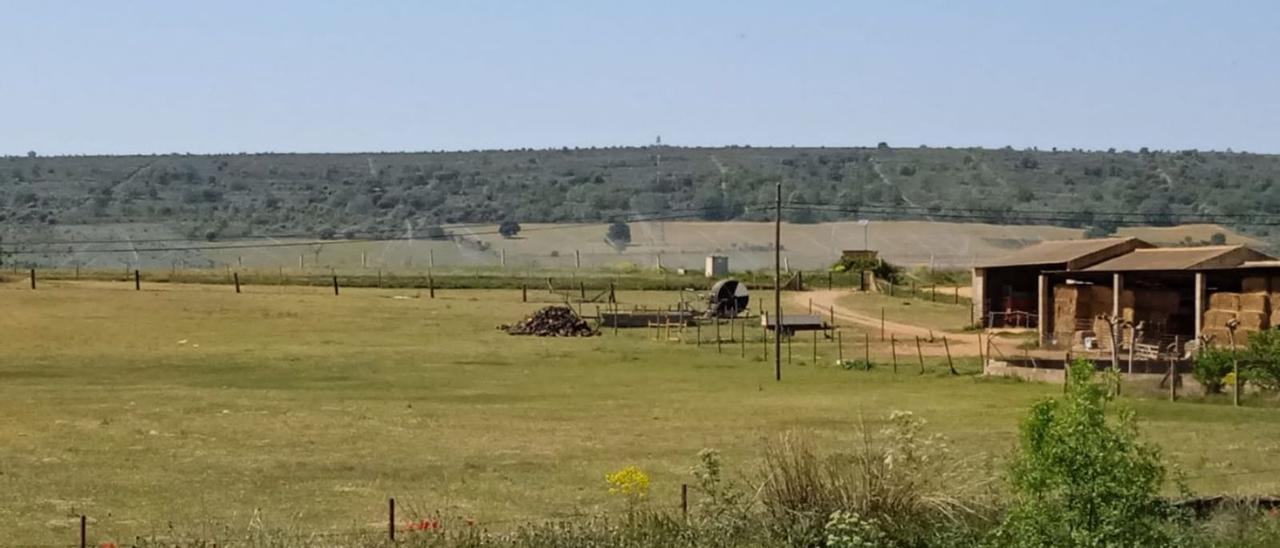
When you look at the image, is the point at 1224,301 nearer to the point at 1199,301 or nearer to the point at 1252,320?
the point at 1199,301

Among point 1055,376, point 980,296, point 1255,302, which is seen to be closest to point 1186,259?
point 1255,302

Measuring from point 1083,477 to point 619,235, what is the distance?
158 metres

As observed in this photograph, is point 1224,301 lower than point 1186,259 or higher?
lower

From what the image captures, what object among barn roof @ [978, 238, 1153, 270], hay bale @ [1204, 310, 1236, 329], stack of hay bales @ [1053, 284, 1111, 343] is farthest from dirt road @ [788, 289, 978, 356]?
hay bale @ [1204, 310, 1236, 329]

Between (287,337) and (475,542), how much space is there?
51.9 meters

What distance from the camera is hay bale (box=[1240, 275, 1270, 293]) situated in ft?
178

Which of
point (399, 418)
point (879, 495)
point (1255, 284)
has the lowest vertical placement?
point (399, 418)

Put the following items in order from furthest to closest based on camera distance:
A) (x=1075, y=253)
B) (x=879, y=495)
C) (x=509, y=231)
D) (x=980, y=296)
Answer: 1. (x=509, y=231)
2. (x=980, y=296)
3. (x=1075, y=253)
4. (x=879, y=495)

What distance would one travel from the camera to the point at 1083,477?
1628 cm

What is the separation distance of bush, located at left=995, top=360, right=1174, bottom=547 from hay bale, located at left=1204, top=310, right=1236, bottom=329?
40474 mm

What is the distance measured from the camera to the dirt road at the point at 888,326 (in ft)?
210

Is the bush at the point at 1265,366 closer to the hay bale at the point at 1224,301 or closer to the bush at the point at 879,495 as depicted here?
the hay bale at the point at 1224,301

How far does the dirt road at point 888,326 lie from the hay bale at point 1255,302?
9.88m

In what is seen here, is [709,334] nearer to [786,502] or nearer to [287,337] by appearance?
[287,337]
